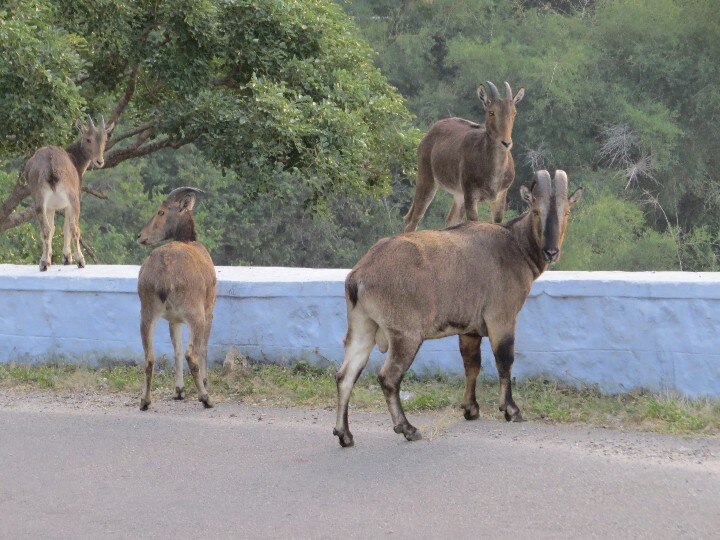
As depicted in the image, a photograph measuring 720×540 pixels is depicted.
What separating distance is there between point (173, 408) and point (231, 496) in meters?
2.76

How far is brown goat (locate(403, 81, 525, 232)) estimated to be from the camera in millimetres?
10203

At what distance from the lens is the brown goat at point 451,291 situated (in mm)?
8102

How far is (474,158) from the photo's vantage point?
1053 cm

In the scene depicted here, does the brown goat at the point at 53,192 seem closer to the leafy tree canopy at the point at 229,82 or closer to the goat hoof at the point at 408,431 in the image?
the leafy tree canopy at the point at 229,82

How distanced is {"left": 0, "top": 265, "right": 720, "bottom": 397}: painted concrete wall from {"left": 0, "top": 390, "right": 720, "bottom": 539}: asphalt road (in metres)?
1.15

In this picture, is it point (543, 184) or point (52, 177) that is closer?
point (543, 184)

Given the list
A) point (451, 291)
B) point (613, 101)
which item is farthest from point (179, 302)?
point (613, 101)

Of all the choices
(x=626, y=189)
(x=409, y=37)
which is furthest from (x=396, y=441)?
(x=409, y=37)

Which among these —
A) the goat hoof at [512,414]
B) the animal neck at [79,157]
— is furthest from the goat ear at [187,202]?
the animal neck at [79,157]

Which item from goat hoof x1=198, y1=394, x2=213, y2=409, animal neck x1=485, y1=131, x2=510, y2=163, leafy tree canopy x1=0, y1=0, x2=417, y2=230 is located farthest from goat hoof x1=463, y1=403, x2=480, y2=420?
leafy tree canopy x1=0, y1=0, x2=417, y2=230

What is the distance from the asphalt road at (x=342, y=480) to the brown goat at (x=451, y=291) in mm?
472

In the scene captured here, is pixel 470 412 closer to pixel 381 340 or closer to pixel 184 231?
pixel 381 340

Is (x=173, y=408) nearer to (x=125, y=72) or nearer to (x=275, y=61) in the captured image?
(x=275, y=61)

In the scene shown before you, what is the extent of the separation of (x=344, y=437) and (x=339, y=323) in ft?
8.54
